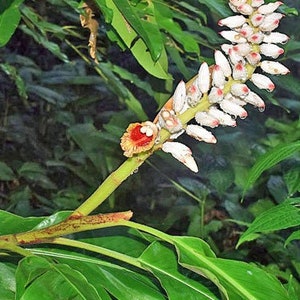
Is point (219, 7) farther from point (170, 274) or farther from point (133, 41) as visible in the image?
point (170, 274)

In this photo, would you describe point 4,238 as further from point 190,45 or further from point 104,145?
point 104,145

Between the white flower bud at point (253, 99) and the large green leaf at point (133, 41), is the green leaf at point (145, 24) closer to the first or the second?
the large green leaf at point (133, 41)

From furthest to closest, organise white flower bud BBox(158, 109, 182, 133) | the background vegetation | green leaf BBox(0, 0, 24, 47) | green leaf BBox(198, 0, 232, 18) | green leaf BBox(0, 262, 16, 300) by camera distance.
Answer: the background vegetation
green leaf BBox(198, 0, 232, 18)
green leaf BBox(0, 0, 24, 47)
green leaf BBox(0, 262, 16, 300)
white flower bud BBox(158, 109, 182, 133)

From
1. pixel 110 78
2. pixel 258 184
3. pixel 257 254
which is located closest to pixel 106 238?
pixel 110 78

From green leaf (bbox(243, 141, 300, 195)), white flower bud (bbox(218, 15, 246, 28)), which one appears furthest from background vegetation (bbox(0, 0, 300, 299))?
white flower bud (bbox(218, 15, 246, 28))

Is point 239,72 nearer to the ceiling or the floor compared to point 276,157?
nearer to the ceiling

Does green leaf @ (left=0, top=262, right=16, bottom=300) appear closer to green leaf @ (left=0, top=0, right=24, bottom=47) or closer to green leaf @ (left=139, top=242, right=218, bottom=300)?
green leaf @ (left=139, top=242, right=218, bottom=300)

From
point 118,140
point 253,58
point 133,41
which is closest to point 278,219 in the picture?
point 253,58
